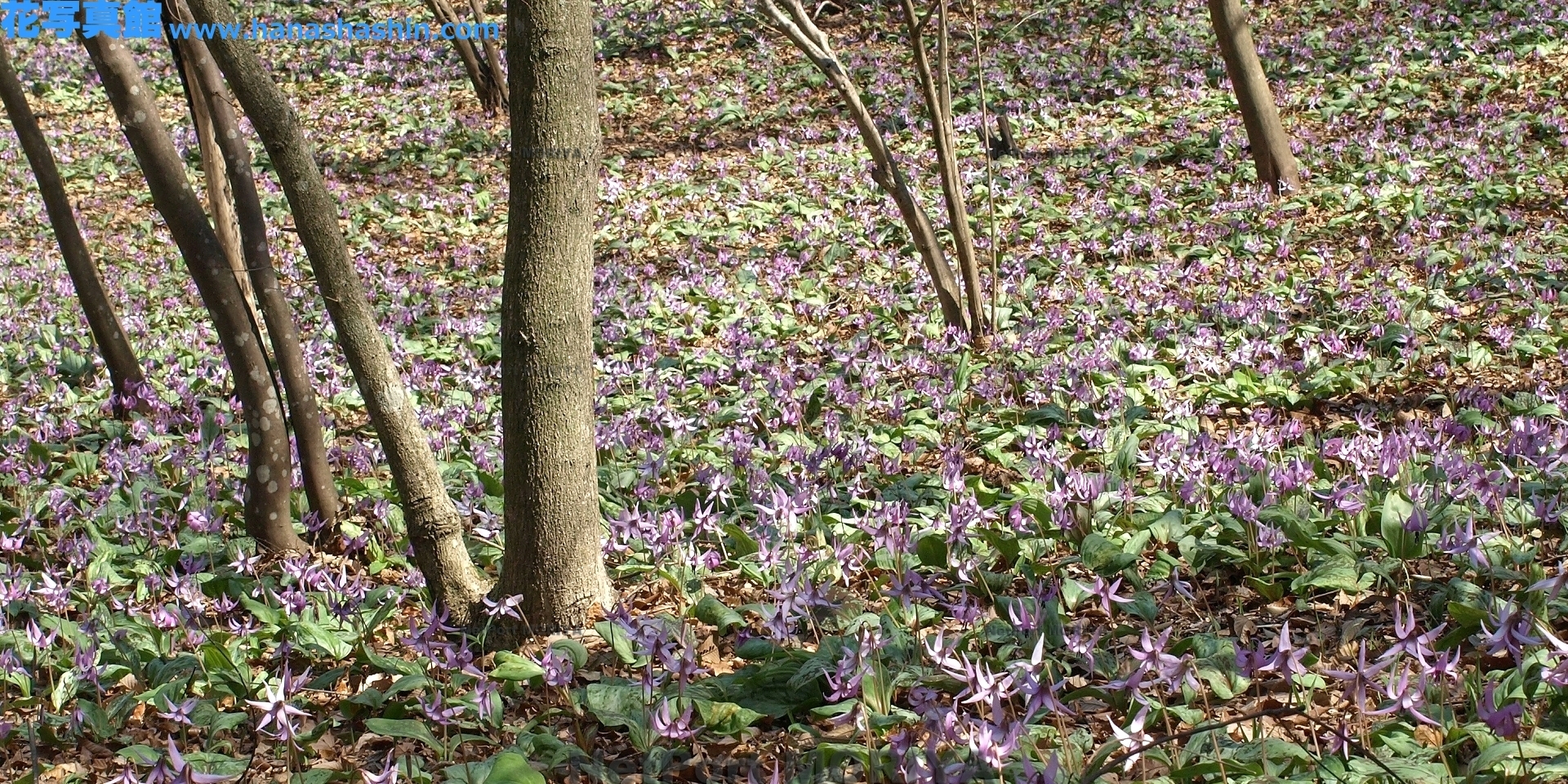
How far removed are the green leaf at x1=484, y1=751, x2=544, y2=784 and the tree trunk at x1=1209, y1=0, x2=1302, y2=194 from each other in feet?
28.9

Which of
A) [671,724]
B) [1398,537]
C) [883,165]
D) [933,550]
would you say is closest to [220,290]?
[933,550]

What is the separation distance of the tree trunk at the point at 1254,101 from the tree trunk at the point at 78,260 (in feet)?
27.8

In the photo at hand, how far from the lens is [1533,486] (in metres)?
3.88

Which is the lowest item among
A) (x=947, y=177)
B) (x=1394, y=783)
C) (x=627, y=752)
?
(x=627, y=752)

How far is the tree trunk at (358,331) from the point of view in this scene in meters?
3.84

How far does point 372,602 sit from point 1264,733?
116 inches

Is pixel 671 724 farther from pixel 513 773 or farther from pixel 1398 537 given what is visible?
pixel 1398 537

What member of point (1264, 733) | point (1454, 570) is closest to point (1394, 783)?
point (1264, 733)

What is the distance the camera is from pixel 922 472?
5.29 metres

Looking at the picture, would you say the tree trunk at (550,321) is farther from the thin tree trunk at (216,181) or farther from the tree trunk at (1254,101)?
the tree trunk at (1254,101)

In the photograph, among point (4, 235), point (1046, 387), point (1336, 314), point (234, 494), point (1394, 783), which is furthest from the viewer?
point (4, 235)

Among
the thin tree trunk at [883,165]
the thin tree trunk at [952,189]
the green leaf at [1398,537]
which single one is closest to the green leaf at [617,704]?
the green leaf at [1398,537]

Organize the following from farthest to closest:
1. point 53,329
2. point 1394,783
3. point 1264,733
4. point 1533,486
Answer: point 53,329 → point 1533,486 → point 1264,733 → point 1394,783

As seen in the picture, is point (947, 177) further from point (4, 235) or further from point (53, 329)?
point (4, 235)
